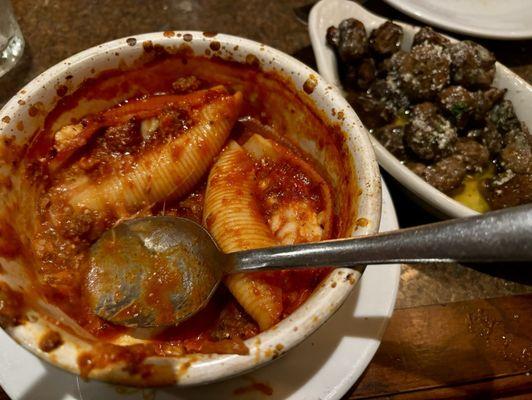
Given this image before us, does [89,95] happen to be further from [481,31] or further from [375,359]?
[481,31]

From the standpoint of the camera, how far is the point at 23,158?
0.85m

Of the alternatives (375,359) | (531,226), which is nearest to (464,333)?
(375,359)

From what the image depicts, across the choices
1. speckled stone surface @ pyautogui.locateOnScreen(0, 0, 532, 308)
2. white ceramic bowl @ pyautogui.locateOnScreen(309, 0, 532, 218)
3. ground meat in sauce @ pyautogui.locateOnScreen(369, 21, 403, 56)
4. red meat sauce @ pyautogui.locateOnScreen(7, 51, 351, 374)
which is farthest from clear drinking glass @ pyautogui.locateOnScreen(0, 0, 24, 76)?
ground meat in sauce @ pyautogui.locateOnScreen(369, 21, 403, 56)

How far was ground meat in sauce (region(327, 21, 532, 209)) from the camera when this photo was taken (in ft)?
3.91

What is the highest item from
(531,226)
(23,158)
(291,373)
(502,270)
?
(23,158)

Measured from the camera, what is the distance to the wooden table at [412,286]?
0.95 metres

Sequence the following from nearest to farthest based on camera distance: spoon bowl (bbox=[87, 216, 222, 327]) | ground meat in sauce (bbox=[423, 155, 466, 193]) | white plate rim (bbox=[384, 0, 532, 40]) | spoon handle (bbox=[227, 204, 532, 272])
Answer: spoon handle (bbox=[227, 204, 532, 272])
spoon bowl (bbox=[87, 216, 222, 327])
ground meat in sauce (bbox=[423, 155, 466, 193])
white plate rim (bbox=[384, 0, 532, 40])

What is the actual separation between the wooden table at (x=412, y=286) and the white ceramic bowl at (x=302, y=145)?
1.04ft

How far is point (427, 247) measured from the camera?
62 centimetres

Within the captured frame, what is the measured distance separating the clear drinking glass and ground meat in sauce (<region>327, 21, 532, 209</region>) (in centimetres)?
83

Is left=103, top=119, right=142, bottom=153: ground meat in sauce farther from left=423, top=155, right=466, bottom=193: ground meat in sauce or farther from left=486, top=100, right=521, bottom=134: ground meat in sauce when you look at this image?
left=486, top=100, right=521, bottom=134: ground meat in sauce

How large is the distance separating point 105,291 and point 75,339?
12 centimetres

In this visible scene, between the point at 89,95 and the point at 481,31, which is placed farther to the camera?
the point at 481,31

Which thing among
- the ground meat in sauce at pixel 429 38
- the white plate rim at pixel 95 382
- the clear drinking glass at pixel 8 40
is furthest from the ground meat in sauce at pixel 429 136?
the clear drinking glass at pixel 8 40
